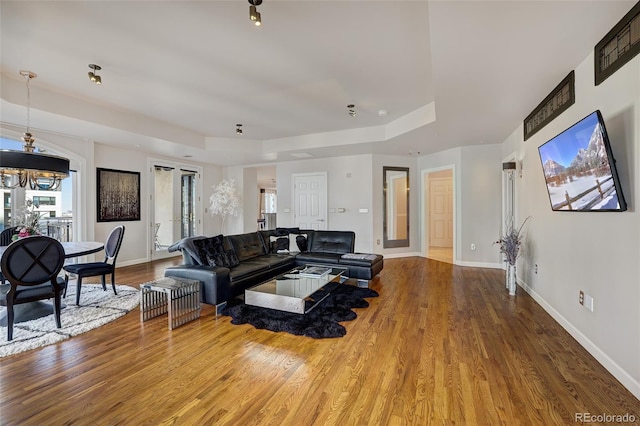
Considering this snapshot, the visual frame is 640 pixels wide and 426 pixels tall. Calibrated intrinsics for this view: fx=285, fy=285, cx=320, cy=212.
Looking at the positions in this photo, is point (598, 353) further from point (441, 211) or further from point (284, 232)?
point (441, 211)

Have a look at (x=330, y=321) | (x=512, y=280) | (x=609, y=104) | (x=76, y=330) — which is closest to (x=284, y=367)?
(x=330, y=321)

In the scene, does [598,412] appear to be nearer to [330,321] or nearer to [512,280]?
[330,321]

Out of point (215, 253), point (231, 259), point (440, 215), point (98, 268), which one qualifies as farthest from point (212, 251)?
point (440, 215)

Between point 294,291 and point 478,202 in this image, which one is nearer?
point 294,291

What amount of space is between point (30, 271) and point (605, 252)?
5.14m

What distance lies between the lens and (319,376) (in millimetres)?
2154

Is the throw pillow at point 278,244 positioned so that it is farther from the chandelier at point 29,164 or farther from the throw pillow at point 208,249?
the chandelier at point 29,164

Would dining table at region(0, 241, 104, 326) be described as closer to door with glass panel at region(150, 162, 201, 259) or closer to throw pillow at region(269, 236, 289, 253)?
throw pillow at region(269, 236, 289, 253)

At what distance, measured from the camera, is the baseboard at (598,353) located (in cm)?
197

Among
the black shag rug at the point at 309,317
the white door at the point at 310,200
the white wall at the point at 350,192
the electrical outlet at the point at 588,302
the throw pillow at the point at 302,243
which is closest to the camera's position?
the electrical outlet at the point at 588,302

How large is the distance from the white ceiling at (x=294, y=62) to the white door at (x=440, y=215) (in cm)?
346

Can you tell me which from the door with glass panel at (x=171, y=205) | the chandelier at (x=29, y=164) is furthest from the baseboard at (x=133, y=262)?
the chandelier at (x=29, y=164)

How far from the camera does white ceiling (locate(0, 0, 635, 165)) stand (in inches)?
86.6

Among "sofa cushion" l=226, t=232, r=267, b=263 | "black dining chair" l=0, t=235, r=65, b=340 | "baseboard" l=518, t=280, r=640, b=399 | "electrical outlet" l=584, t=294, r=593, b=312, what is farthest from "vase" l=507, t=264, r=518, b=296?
"black dining chair" l=0, t=235, r=65, b=340
